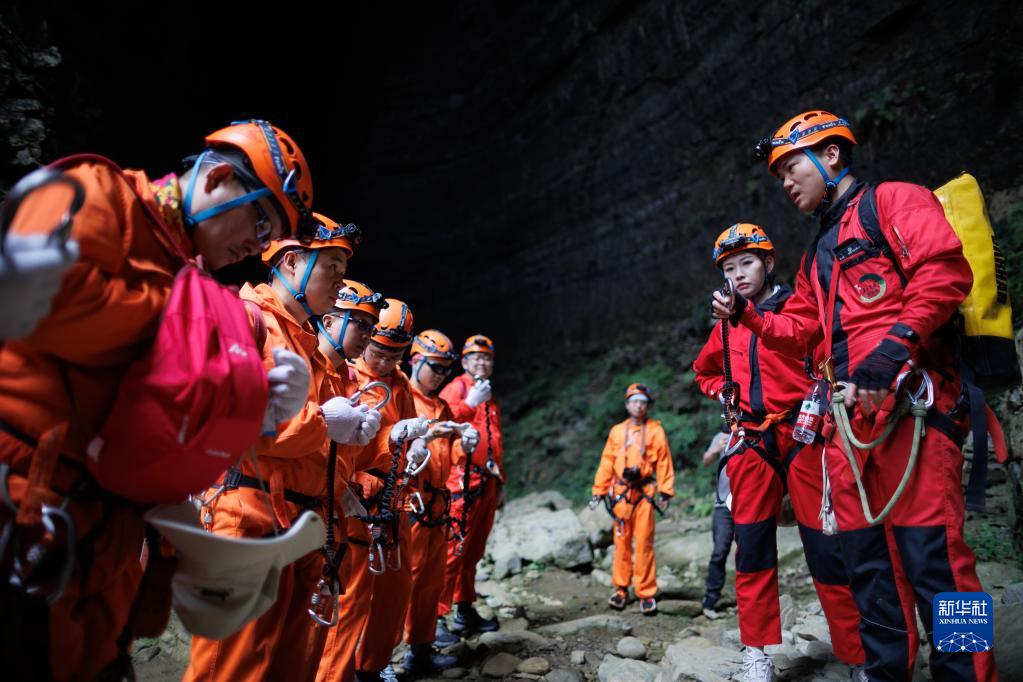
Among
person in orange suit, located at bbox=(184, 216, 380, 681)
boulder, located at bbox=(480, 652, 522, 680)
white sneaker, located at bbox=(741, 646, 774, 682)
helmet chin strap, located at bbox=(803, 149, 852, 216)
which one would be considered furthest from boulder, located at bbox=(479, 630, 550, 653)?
helmet chin strap, located at bbox=(803, 149, 852, 216)

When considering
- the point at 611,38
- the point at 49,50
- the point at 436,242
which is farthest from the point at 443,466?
the point at 436,242

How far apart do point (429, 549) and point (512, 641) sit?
110 cm

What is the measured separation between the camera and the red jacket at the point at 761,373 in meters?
3.93

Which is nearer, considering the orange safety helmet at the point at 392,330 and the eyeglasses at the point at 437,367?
the orange safety helmet at the point at 392,330

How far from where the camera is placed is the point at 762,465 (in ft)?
12.7

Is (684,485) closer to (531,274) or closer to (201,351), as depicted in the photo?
(531,274)

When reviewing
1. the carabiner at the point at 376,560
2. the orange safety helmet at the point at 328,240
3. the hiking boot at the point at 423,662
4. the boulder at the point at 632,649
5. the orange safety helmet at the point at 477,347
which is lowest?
the hiking boot at the point at 423,662

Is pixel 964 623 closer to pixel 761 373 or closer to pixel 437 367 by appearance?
pixel 761 373

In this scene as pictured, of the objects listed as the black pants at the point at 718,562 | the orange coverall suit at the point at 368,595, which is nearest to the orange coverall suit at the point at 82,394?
the orange coverall suit at the point at 368,595

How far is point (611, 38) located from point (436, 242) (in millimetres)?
7843

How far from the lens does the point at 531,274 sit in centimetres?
1731

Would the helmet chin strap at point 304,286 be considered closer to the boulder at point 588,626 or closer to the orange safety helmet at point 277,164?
the orange safety helmet at point 277,164

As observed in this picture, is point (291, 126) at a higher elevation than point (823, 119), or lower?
higher

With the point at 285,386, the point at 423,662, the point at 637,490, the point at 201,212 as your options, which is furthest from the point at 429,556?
the point at 201,212
